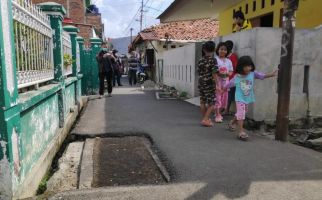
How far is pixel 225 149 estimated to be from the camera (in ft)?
16.4

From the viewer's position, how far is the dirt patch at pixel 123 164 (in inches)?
153

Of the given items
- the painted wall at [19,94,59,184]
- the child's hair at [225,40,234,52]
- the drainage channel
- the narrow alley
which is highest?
the child's hair at [225,40,234,52]

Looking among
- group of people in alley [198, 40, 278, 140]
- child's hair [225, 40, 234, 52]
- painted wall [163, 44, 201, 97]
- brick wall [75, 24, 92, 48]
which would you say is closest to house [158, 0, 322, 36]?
painted wall [163, 44, 201, 97]

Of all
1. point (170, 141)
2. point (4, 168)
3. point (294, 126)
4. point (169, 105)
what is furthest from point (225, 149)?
point (169, 105)

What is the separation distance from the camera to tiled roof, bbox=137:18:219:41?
22.0 m

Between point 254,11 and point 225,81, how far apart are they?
5.30 m

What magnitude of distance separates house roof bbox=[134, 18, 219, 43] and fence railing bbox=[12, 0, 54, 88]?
16.3 meters

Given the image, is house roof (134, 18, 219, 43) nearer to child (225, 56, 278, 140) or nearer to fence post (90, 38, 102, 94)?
fence post (90, 38, 102, 94)

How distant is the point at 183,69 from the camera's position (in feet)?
40.8

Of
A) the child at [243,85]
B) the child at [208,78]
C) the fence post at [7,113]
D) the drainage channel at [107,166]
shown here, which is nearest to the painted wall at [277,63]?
the child at [208,78]

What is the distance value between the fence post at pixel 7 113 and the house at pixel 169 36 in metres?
17.2

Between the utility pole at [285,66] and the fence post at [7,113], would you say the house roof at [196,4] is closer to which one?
the utility pole at [285,66]

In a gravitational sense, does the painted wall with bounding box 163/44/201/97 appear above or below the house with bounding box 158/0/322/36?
below

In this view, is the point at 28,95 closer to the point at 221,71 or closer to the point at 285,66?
the point at 285,66
